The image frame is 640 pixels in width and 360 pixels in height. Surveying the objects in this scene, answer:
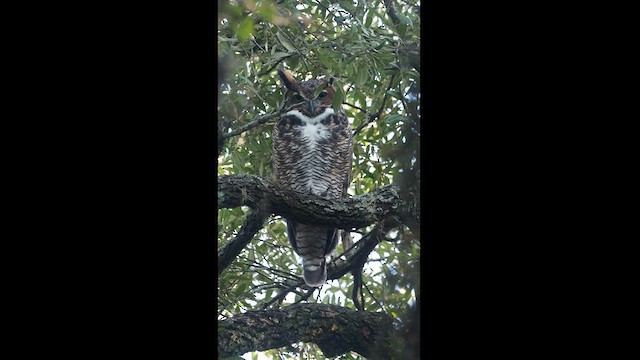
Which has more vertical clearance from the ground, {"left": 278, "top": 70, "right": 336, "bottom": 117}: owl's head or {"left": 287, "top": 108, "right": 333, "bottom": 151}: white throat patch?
{"left": 278, "top": 70, "right": 336, "bottom": 117}: owl's head

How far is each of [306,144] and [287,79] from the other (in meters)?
0.16

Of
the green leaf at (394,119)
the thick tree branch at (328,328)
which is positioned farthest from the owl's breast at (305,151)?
the thick tree branch at (328,328)

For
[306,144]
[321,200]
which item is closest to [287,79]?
[306,144]

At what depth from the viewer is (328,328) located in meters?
1.62

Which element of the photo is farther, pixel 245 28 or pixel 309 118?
pixel 309 118

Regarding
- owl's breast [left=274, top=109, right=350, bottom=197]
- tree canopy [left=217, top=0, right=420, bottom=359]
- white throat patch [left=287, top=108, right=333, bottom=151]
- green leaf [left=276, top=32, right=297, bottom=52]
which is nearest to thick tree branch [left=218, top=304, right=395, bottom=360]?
tree canopy [left=217, top=0, right=420, bottom=359]

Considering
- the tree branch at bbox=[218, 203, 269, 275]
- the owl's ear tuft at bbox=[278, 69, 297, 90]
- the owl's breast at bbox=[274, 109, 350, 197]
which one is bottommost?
the tree branch at bbox=[218, 203, 269, 275]

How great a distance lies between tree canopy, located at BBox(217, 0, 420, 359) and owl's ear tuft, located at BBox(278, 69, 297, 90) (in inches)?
0.5

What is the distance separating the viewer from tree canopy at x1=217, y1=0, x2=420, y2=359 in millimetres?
1616

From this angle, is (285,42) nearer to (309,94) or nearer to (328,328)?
(309,94)

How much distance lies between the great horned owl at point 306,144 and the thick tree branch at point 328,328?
100 mm

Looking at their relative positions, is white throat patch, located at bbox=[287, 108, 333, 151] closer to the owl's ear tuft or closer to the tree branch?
the owl's ear tuft

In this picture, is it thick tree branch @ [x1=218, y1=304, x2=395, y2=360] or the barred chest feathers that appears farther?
the barred chest feathers
